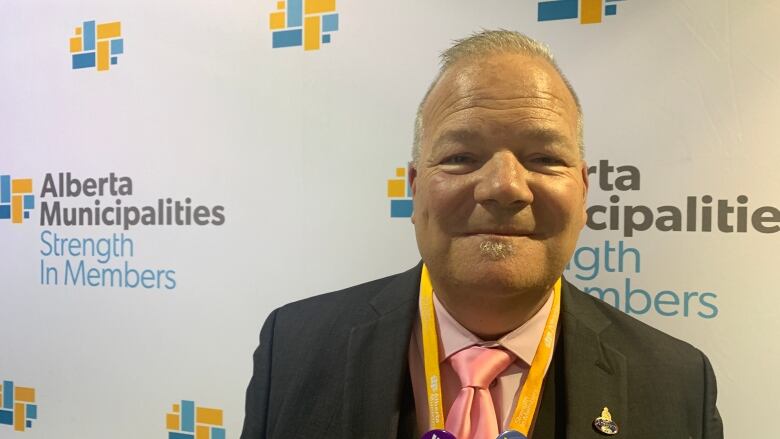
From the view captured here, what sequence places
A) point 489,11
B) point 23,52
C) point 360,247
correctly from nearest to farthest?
point 489,11 < point 360,247 < point 23,52

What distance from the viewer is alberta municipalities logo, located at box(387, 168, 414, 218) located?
5.42ft

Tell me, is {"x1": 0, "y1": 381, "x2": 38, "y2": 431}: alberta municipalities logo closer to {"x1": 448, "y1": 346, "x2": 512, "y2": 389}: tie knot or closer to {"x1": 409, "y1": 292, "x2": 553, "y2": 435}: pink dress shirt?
{"x1": 409, "y1": 292, "x2": 553, "y2": 435}: pink dress shirt

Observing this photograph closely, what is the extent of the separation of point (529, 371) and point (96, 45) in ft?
6.03

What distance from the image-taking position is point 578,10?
152 centimetres

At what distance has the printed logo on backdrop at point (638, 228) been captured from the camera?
145 centimetres

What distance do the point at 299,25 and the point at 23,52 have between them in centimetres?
116

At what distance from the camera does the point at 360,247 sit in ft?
5.59

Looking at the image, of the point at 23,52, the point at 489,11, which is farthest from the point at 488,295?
the point at 23,52

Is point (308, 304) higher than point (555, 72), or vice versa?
point (555, 72)

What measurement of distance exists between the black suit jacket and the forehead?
429mm

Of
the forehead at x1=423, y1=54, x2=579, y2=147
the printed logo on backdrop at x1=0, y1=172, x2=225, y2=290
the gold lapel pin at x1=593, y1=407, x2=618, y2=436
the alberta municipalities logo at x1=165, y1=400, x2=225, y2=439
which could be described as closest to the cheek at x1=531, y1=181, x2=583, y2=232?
the forehead at x1=423, y1=54, x2=579, y2=147

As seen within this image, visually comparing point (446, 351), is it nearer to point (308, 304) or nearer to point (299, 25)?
point (308, 304)

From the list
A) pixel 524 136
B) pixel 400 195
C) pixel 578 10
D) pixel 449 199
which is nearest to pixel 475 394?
pixel 449 199

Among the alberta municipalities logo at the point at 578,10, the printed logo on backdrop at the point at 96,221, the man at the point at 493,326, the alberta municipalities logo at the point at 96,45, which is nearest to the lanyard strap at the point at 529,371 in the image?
the man at the point at 493,326
